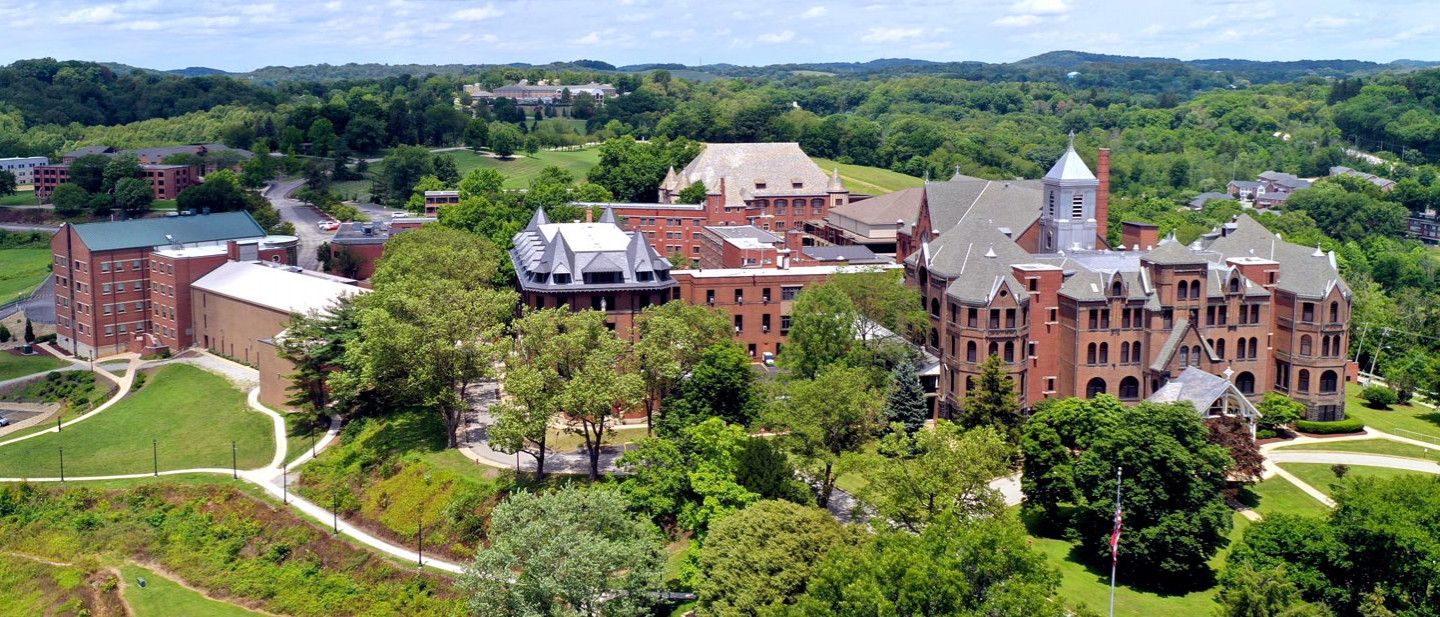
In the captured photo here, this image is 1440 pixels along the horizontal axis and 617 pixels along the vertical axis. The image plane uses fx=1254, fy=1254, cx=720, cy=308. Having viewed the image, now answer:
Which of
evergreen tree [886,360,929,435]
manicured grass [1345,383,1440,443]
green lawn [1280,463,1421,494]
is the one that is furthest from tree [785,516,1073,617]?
manicured grass [1345,383,1440,443]

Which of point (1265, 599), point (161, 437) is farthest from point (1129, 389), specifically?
point (161, 437)

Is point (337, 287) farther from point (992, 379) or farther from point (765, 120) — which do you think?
point (765, 120)

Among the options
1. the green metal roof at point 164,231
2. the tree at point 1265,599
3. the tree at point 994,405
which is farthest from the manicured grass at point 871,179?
the tree at point 1265,599

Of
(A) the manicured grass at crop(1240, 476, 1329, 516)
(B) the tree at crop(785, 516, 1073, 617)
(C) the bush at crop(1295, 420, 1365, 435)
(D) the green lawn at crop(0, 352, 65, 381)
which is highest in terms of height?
(B) the tree at crop(785, 516, 1073, 617)

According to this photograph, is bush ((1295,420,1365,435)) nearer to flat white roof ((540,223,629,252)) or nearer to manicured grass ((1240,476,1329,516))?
manicured grass ((1240,476,1329,516))

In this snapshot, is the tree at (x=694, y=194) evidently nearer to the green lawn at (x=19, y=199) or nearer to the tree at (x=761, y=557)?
the tree at (x=761, y=557)
